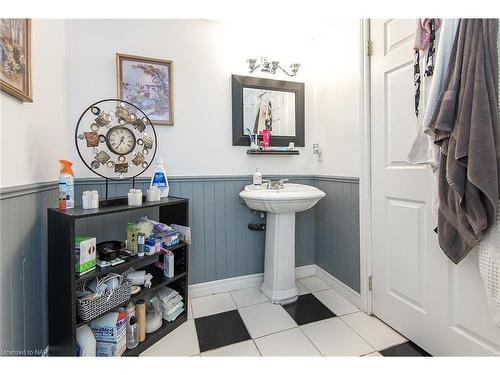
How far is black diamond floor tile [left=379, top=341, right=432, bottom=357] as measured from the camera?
47.1 inches

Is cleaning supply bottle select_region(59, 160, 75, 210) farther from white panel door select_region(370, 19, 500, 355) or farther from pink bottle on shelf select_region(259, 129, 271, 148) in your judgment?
white panel door select_region(370, 19, 500, 355)

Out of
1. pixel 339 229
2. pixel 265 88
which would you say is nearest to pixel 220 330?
Result: pixel 339 229

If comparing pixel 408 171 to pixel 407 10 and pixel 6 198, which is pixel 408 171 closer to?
pixel 407 10

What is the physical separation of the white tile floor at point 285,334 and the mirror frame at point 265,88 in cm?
122

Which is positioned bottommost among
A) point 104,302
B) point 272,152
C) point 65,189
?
point 104,302

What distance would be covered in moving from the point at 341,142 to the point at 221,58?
1120mm

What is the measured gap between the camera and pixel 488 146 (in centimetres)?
85

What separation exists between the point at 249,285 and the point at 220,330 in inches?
21.7

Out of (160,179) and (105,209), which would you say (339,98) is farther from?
(105,209)

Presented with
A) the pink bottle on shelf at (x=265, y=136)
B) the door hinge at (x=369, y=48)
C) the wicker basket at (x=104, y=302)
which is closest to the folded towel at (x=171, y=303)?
the wicker basket at (x=104, y=302)

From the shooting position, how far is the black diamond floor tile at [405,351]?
1195mm

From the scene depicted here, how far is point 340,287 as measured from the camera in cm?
182

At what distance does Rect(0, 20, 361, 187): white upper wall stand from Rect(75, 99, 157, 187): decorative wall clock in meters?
0.14

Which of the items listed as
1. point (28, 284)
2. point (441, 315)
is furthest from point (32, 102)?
point (441, 315)
